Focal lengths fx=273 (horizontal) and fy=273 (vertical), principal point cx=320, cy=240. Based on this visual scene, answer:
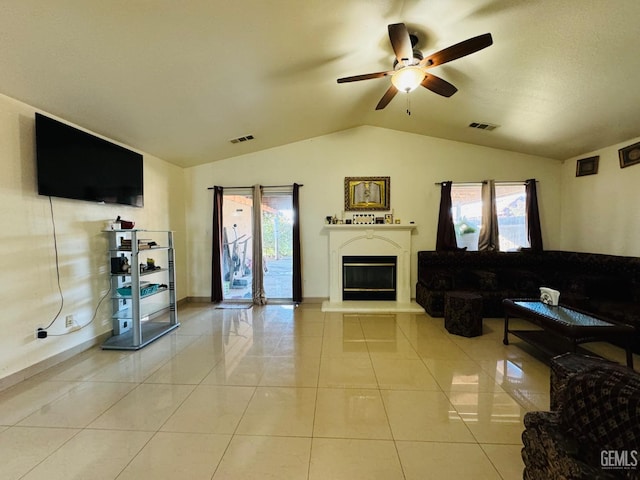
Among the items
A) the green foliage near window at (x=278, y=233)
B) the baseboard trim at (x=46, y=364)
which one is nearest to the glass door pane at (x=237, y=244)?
the green foliage near window at (x=278, y=233)

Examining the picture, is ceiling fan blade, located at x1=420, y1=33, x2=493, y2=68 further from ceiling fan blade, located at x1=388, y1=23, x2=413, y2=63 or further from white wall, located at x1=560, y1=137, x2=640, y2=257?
white wall, located at x1=560, y1=137, x2=640, y2=257

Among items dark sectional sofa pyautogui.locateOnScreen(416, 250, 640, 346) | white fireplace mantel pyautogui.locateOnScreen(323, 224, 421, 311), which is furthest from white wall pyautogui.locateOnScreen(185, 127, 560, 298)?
dark sectional sofa pyautogui.locateOnScreen(416, 250, 640, 346)

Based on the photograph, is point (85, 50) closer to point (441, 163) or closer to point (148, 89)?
point (148, 89)

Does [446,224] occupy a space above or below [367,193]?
below

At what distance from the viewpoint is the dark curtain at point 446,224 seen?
16.2 ft

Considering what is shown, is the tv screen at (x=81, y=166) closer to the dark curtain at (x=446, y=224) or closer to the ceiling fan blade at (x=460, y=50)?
the ceiling fan blade at (x=460, y=50)

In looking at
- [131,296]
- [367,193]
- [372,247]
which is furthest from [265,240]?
[131,296]

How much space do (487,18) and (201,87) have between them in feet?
8.82

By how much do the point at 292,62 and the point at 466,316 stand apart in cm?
357

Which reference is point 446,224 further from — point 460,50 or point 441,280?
point 460,50

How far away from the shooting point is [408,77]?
2.39m

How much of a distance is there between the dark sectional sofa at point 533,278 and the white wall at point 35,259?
466cm

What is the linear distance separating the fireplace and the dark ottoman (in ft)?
5.27

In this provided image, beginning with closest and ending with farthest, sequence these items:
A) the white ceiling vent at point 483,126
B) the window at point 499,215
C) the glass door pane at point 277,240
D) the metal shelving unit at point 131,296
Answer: the metal shelving unit at point 131,296, the white ceiling vent at point 483,126, the window at point 499,215, the glass door pane at point 277,240
